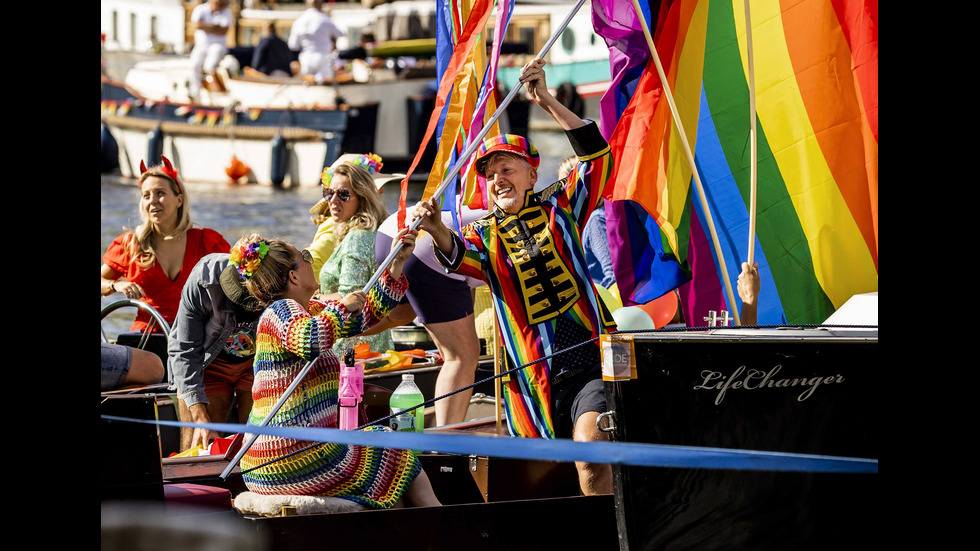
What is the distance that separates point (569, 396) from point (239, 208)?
23590 mm

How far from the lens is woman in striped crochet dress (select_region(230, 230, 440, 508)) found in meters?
4.42

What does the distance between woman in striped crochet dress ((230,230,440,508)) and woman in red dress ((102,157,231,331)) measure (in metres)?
2.43

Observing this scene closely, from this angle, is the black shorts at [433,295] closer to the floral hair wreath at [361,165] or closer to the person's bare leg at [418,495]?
the floral hair wreath at [361,165]

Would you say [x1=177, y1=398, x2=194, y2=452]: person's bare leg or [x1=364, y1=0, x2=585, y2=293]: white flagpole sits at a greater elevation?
[x1=364, y1=0, x2=585, y2=293]: white flagpole

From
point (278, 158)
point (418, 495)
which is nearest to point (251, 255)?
point (418, 495)

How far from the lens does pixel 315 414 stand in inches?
178

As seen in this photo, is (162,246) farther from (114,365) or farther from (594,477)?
(594,477)

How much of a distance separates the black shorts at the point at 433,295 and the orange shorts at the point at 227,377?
90 centimetres

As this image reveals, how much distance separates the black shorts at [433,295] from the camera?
6.35 meters

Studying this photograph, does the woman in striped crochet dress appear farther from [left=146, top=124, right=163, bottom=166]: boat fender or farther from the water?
[left=146, top=124, right=163, bottom=166]: boat fender

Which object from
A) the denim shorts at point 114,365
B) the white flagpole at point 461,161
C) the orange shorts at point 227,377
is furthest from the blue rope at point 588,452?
the orange shorts at point 227,377

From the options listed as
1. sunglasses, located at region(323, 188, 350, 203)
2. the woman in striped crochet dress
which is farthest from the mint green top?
the woman in striped crochet dress

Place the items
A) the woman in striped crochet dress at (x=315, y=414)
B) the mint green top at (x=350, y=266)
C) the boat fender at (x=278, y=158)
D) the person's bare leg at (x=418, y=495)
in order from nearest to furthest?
1. the woman in striped crochet dress at (x=315, y=414)
2. the person's bare leg at (x=418, y=495)
3. the mint green top at (x=350, y=266)
4. the boat fender at (x=278, y=158)
